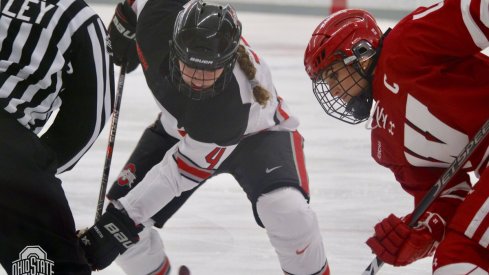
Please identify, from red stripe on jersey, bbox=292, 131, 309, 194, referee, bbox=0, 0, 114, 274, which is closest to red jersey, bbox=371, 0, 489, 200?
red stripe on jersey, bbox=292, 131, 309, 194

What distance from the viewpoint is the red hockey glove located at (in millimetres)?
2494

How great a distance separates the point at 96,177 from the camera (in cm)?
425

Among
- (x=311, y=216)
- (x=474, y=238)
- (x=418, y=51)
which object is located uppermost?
(x=418, y=51)

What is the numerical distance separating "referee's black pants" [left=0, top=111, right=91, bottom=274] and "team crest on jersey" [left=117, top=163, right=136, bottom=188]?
3.38ft

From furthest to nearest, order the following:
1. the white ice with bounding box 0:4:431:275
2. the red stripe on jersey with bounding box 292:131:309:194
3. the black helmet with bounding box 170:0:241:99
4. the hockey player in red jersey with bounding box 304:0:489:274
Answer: the white ice with bounding box 0:4:431:275 → the red stripe on jersey with bounding box 292:131:309:194 → the black helmet with bounding box 170:0:241:99 → the hockey player in red jersey with bounding box 304:0:489:274

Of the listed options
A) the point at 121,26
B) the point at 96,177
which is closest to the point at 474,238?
the point at 121,26

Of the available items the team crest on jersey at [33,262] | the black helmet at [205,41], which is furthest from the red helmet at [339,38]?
the team crest on jersey at [33,262]

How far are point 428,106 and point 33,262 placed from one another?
0.98 metres

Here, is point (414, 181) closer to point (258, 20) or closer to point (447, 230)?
point (447, 230)

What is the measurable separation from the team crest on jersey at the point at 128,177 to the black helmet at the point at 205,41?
1.78 feet

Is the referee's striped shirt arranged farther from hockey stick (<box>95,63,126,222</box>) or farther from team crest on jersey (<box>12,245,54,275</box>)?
hockey stick (<box>95,63,126,222</box>)

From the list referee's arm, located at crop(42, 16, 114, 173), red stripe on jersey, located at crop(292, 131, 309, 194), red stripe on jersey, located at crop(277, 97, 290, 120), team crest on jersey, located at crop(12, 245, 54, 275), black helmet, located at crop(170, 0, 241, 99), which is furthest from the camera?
red stripe on jersey, located at crop(277, 97, 290, 120)

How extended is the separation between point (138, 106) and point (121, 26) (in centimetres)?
190

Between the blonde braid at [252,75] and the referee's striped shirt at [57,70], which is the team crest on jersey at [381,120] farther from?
the referee's striped shirt at [57,70]
